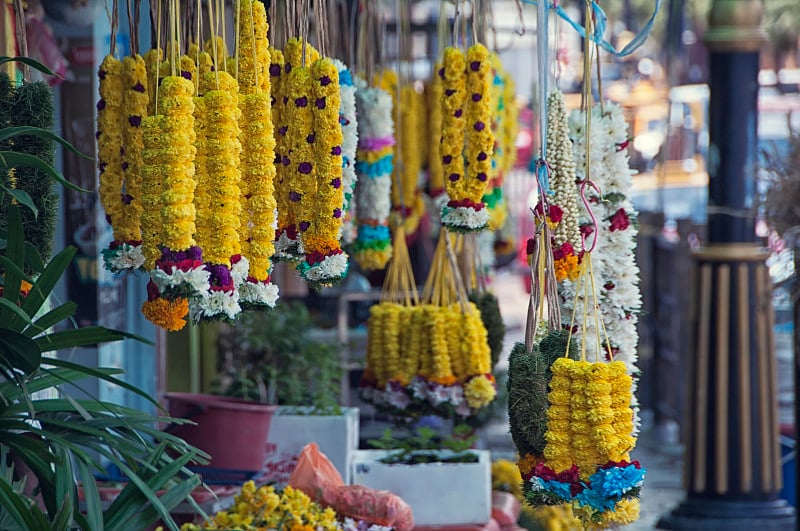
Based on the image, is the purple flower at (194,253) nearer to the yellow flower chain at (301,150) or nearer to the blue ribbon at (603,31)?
the yellow flower chain at (301,150)

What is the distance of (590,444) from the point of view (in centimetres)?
233

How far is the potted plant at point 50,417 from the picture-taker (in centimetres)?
213

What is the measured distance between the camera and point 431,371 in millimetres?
3707

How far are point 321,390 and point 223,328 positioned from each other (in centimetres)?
133

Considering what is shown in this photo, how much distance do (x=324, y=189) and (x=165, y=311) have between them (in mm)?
435

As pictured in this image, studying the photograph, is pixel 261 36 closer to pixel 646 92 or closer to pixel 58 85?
pixel 58 85

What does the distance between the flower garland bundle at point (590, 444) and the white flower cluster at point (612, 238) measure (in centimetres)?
27

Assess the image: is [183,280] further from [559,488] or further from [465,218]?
[465,218]

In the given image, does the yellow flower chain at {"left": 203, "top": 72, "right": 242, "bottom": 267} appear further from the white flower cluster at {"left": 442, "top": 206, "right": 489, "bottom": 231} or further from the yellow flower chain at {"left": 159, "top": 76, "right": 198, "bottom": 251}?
the white flower cluster at {"left": 442, "top": 206, "right": 489, "bottom": 231}

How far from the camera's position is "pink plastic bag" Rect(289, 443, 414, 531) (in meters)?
3.37

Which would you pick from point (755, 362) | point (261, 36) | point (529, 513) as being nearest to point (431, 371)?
point (529, 513)

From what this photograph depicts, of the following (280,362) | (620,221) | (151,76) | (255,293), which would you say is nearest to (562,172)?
(620,221)

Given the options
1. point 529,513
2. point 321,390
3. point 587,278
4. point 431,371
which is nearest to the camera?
point 587,278

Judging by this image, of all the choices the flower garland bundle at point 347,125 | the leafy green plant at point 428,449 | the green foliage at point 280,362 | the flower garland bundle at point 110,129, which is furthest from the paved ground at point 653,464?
the flower garland bundle at point 110,129
